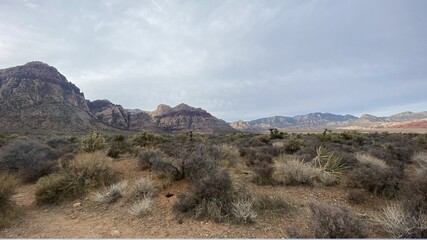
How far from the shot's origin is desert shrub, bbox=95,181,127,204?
753 centimetres

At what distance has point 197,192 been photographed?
6648 mm

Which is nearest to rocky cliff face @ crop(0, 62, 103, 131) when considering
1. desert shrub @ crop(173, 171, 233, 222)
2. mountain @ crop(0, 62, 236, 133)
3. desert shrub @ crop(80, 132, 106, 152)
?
mountain @ crop(0, 62, 236, 133)

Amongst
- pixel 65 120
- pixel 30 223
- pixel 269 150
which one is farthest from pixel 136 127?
pixel 30 223

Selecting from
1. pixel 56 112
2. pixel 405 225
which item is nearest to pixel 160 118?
pixel 56 112

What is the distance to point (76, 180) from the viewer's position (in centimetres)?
Result: 845

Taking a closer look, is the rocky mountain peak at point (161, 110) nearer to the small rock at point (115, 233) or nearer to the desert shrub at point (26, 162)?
the desert shrub at point (26, 162)

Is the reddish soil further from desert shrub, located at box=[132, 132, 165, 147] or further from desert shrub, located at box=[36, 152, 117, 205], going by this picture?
desert shrub, located at box=[132, 132, 165, 147]

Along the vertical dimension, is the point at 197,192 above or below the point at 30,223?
above

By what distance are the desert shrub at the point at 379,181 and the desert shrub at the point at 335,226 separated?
373 centimetres

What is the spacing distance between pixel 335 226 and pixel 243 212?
1988 millimetres

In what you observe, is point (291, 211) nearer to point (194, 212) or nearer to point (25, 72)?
point (194, 212)

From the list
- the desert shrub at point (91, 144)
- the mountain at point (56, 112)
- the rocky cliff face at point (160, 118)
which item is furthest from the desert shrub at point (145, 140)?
the rocky cliff face at point (160, 118)

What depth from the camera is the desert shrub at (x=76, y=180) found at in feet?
25.7

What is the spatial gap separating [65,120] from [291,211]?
65943 millimetres
